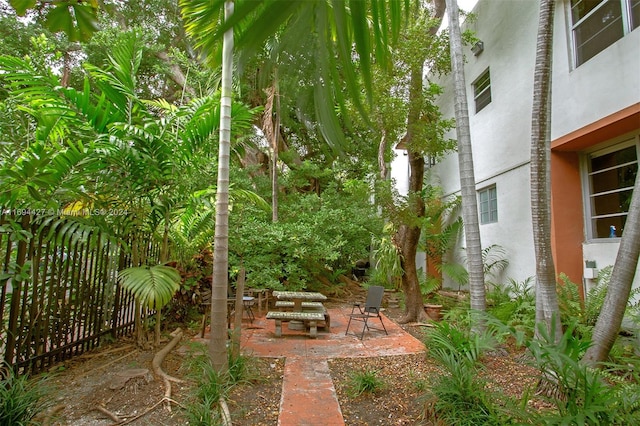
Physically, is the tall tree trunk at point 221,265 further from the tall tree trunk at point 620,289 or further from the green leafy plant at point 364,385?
the tall tree trunk at point 620,289

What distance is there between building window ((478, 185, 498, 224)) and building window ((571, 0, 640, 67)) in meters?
3.00

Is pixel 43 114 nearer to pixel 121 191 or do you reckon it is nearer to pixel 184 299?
pixel 121 191

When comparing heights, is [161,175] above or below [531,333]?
above

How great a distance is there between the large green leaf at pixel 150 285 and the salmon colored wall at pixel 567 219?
5589 mm

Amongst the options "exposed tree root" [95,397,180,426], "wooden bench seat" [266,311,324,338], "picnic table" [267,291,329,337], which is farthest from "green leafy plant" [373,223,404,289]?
"exposed tree root" [95,397,180,426]

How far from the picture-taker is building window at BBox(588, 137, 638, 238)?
4.91 metres

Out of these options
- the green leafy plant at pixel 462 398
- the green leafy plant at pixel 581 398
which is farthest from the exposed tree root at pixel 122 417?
the green leafy plant at pixel 581 398

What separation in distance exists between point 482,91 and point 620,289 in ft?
20.3

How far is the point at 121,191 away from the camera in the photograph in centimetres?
432

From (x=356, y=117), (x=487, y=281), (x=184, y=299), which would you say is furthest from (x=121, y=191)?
(x=487, y=281)

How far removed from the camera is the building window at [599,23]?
456cm

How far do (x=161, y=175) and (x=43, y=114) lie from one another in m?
1.28

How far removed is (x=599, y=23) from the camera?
5.10m

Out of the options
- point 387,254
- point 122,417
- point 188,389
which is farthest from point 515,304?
point 122,417
